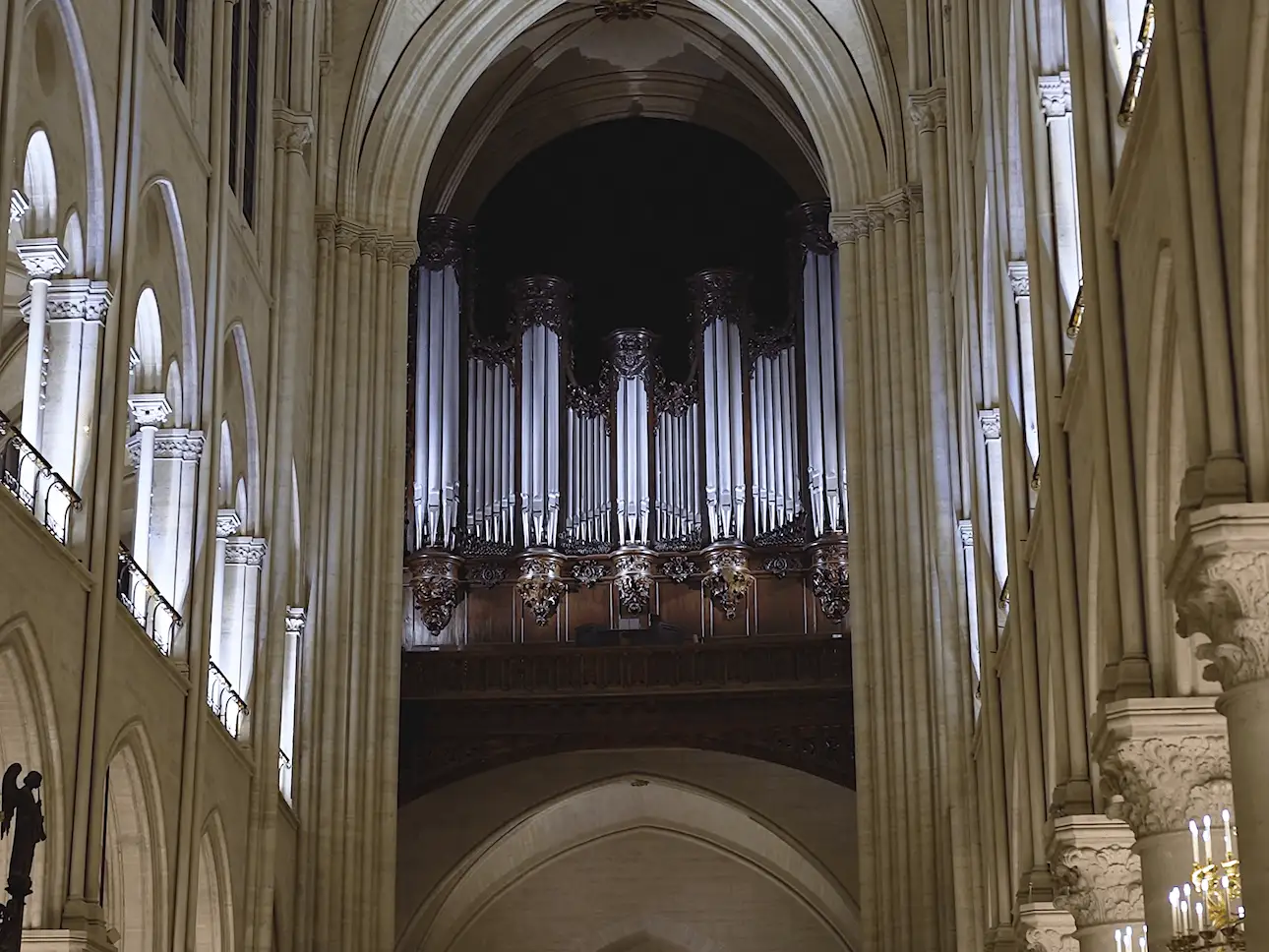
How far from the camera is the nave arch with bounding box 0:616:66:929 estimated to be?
1322cm

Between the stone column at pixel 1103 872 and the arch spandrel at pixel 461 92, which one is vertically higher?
the arch spandrel at pixel 461 92

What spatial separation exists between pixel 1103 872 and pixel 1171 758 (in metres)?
2.26

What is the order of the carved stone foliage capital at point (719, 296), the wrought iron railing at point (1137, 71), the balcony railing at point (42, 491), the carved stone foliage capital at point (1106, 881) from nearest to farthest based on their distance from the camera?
the wrought iron railing at point (1137, 71), the carved stone foliage capital at point (1106, 881), the balcony railing at point (42, 491), the carved stone foliage capital at point (719, 296)

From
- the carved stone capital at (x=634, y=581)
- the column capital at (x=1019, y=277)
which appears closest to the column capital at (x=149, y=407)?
the column capital at (x=1019, y=277)

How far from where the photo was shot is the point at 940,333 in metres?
21.7

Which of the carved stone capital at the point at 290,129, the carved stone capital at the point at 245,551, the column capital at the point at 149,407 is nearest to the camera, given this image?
the column capital at the point at 149,407

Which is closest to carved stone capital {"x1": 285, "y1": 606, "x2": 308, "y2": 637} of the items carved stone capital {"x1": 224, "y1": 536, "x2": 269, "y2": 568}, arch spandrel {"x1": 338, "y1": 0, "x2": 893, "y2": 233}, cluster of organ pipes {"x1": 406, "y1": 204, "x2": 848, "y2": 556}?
carved stone capital {"x1": 224, "y1": 536, "x2": 269, "y2": 568}

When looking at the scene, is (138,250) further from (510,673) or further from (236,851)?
(510,673)

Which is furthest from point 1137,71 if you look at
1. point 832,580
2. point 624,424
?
point 624,424

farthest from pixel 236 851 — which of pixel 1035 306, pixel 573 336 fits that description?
pixel 573 336

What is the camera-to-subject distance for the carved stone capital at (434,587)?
26.8m

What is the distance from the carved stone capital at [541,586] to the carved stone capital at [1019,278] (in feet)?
42.0

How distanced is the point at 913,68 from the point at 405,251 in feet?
19.8

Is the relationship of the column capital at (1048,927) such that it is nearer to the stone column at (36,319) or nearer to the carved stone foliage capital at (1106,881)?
the carved stone foliage capital at (1106,881)
